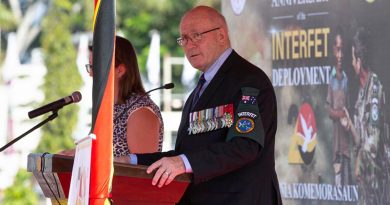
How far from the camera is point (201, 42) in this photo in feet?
12.6

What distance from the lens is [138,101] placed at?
14.7ft

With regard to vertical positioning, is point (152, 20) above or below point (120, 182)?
above

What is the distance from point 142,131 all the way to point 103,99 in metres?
1.60

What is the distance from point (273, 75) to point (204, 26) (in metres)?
1.65

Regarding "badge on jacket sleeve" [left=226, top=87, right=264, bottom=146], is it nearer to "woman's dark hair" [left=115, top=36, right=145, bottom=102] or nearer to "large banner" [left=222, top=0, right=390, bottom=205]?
"woman's dark hair" [left=115, top=36, right=145, bottom=102]

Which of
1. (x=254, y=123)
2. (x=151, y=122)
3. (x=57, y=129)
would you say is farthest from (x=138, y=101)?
(x=57, y=129)

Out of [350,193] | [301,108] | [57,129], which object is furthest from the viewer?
[57,129]

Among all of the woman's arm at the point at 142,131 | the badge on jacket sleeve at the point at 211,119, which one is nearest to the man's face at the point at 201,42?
the badge on jacket sleeve at the point at 211,119

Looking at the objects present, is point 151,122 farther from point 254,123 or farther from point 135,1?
point 135,1

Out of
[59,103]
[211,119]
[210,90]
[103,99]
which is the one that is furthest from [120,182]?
[210,90]

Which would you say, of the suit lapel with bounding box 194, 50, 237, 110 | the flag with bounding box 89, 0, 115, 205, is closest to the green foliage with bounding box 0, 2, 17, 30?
the suit lapel with bounding box 194, 50, 237, 110

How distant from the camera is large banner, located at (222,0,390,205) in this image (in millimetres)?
4617

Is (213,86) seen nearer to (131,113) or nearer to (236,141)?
(236,141)

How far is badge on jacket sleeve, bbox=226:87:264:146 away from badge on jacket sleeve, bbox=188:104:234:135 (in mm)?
45
